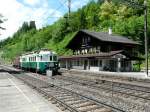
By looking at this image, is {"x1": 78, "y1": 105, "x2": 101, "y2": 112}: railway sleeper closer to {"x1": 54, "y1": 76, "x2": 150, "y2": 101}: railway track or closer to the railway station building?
{"x1": 54, "y1": 76, "x2": 150, "y2": 101}: railway track

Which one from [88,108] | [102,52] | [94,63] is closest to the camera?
[88,108]

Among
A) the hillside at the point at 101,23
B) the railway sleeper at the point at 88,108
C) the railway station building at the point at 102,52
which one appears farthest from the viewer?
the hillside at the point at 101,23

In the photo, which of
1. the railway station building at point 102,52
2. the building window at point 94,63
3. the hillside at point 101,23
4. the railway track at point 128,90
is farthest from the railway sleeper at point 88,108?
the hillside at point 101,23

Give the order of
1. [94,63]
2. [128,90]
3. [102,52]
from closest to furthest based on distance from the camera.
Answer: [128,90], [94,63], [102,52]

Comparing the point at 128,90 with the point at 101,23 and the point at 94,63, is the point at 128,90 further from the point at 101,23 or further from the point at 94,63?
the point at 101,23

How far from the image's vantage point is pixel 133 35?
72.1 metres

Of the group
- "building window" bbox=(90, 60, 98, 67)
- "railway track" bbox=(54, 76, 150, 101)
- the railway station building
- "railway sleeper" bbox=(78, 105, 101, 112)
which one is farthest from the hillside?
"railway sleeper" bbox=(78, 105, 101, 112)

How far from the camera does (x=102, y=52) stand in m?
52.5

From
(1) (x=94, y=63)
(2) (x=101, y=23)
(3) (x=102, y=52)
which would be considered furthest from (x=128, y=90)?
(2) (x=101, y=23)

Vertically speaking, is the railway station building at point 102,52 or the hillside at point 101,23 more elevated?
the hillside at point 101,23

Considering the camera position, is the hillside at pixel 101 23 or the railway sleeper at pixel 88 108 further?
the hillside at pixel 101 23

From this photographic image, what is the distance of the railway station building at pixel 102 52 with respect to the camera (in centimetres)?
4683

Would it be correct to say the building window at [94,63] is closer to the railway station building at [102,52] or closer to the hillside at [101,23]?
the railway station building at [102,52]

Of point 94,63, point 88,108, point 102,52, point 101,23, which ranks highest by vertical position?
point 101,23
